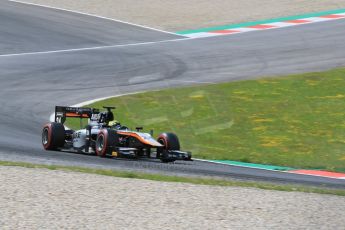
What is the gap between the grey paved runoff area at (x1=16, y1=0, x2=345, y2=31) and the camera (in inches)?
1369

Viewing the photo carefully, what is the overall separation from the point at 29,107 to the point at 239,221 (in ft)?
42.1

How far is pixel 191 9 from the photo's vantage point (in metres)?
36.8

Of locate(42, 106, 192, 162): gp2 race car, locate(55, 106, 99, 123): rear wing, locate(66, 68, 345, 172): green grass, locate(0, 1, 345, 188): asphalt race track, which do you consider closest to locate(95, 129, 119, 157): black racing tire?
locate(42, 106, 192, 162): gp2 race car

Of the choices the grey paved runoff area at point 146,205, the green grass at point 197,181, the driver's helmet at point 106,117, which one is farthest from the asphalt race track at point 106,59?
the grey paved runoff area at point 146,205

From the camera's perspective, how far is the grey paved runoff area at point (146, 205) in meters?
8.98

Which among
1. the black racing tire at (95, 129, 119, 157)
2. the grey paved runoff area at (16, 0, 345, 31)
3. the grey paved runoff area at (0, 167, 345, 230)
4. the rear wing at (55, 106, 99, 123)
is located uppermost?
the grey paved runoff area at (16, 0, 345, 31)

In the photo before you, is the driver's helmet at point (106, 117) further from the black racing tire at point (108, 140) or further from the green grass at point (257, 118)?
the green grass at point (257, 118)

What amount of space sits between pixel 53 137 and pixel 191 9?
21.4m

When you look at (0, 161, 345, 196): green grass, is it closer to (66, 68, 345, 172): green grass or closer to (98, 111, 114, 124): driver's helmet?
(98, 111, 114, 124): driver's helmet

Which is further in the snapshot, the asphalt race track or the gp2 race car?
the asphalt race track

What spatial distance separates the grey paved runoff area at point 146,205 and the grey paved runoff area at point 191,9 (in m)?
22.8

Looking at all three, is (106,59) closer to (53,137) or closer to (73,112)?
(73,112)

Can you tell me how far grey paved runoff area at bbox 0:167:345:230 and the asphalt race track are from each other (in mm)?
4527

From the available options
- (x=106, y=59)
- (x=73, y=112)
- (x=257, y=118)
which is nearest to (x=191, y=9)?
(x=106, y=59)
